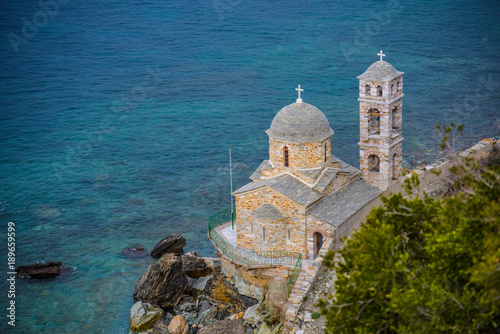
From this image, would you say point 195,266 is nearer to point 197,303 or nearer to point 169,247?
point 197,303

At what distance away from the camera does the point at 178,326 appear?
46344 millimetres

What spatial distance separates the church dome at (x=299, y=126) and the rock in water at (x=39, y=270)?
22.8 meters

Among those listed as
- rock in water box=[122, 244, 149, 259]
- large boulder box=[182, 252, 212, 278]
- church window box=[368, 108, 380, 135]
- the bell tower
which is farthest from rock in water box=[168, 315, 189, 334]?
church window box=[368, 108, 380, 135]

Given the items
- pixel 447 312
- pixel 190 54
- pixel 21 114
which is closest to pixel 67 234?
pixel 21 114

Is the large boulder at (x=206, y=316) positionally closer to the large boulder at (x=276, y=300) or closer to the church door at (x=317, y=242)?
→ the large boulder at (x=276, y=300)

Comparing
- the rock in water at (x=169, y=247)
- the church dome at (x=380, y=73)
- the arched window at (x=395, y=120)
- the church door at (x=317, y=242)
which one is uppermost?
the church dome at (x=380, y=73)

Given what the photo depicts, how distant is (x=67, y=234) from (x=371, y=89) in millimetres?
Result: 32247

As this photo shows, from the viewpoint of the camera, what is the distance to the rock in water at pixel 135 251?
192 ft

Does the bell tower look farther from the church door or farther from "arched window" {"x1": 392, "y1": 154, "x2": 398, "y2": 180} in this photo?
the church door

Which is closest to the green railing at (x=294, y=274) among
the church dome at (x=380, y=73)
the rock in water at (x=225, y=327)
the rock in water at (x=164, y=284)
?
the rock in water at (x=225, y=327)

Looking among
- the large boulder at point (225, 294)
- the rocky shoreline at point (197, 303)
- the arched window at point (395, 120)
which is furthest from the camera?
the arched window at point (395, 120)

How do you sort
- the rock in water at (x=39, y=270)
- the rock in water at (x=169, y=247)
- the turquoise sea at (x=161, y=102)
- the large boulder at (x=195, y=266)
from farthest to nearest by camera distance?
1. the turquoise sea at (x=161, y=102)
2. the rock in water at (x=169, y=247)
3. the rock in water at (x=39, y=270)
4. the large boulder at (x=195, y=266)

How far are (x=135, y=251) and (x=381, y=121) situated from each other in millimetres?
24559

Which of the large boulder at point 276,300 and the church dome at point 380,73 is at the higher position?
the church dome at point 380,73
